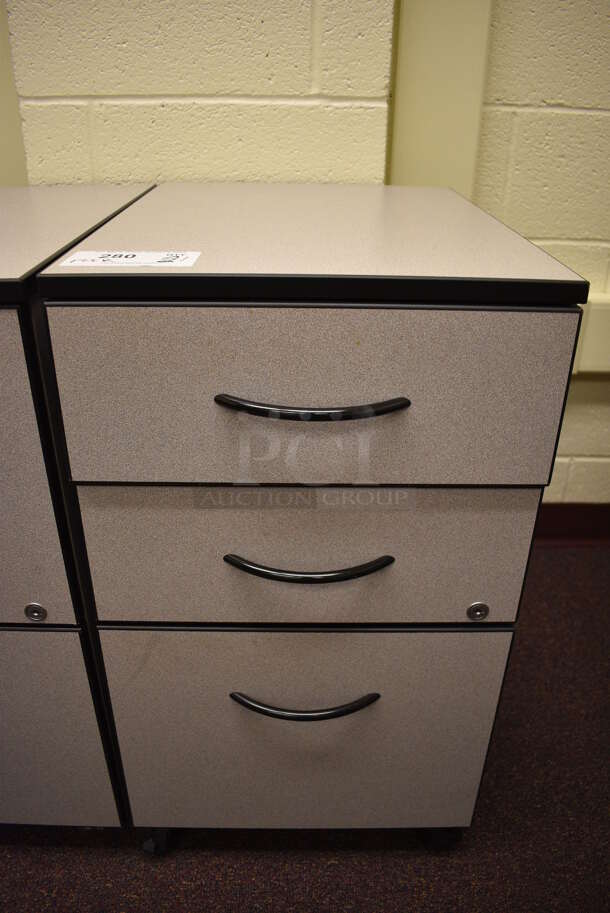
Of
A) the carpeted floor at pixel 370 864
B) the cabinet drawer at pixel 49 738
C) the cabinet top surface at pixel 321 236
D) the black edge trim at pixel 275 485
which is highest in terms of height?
the cabinet top surface at pixel 321 236

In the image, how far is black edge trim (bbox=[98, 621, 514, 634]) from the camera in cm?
58

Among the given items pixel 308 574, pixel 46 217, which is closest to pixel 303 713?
pixel 308 574

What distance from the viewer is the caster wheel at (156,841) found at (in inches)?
28.6

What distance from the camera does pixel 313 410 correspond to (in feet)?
1.57

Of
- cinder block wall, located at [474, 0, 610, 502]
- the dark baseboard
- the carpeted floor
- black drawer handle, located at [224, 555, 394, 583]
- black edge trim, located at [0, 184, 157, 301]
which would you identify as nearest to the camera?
black edge trim, located at [0, 184, 157, 301]

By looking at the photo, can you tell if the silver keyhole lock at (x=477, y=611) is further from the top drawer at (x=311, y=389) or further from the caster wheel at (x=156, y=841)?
the caster wheel at (x=156, y=841)

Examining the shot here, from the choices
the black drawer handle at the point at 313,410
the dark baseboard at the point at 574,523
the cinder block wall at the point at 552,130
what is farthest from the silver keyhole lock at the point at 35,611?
the dark baseboard at the point at 574,523

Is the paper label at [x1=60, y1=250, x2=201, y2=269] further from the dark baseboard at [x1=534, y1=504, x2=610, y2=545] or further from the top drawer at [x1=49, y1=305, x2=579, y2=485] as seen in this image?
the dark baseboard at [x1=534, y1=504, x2=610, y2=545]

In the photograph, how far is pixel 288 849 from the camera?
0.75 meters

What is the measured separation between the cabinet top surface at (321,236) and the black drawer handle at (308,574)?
0.82ft

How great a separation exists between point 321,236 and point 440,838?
71cm

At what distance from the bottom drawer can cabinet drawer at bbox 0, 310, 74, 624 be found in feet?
0.25

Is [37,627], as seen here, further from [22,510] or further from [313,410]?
[313,410]

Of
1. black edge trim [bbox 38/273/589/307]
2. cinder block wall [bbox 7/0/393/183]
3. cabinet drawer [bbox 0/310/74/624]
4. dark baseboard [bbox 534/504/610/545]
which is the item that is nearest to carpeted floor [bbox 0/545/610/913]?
cabinet drawer [bbox 0/310/74/624]
